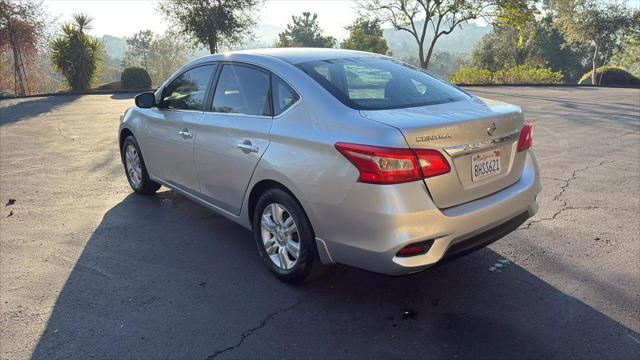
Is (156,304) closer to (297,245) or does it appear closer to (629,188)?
(297,245)

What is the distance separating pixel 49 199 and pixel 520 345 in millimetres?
5389

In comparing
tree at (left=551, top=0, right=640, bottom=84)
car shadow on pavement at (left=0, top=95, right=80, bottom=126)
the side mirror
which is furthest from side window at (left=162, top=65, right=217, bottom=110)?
tree at (left=551, top=0, right=640, bottom=84)

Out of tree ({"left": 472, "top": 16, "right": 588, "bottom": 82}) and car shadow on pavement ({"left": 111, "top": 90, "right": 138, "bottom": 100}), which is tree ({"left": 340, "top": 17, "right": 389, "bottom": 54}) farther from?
car shadow on pavement ({"left": 111, "top": 90, "right": 138, "bottom": 100})

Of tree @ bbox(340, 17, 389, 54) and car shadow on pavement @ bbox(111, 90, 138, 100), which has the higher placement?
tree @ bbox(340, 17, 389, 54)

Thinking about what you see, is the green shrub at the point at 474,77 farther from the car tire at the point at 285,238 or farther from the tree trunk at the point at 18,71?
the car tire at the point at 285,238

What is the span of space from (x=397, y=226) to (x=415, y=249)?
20cm

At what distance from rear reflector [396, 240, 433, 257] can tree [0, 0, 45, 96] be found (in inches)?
1123

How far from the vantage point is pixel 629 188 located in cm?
563

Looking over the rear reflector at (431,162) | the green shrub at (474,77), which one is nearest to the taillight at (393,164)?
the rear reflector at (431,162)

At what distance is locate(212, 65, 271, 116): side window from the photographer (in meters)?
3.59

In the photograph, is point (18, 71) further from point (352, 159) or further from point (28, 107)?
point (352, 159)

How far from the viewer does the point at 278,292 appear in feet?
11.2

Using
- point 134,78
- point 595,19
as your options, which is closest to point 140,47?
point 134,78

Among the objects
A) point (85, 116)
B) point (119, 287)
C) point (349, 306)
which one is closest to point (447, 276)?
point (349, 306)
